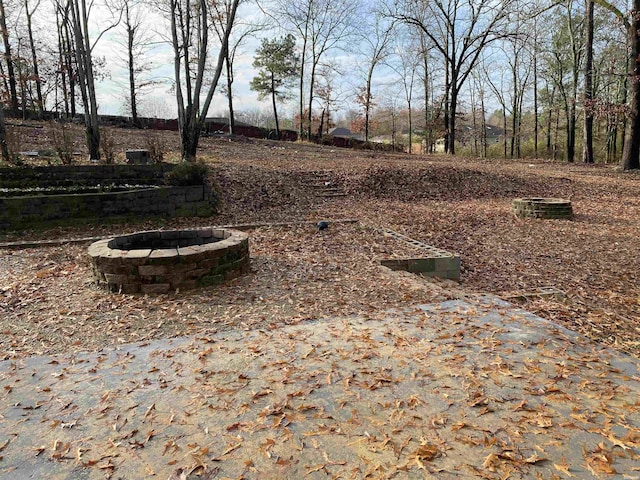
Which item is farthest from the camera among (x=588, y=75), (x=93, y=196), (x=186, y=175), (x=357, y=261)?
(x=588, y=75)

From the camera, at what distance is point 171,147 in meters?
15.7

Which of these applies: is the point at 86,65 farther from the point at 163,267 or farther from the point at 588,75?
the point at 588,75

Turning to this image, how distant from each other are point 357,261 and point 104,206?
5.73 meters

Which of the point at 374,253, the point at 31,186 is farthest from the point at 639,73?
the point at 31,186

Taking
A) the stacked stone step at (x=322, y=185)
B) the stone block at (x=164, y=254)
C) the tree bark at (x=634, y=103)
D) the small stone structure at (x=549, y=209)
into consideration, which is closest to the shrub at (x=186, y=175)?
the stacked stone step at (x=322, y=185)

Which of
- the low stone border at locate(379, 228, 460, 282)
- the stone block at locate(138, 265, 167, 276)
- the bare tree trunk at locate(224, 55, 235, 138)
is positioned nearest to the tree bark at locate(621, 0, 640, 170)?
the low stone border at locate(379, 228, 460, 282)

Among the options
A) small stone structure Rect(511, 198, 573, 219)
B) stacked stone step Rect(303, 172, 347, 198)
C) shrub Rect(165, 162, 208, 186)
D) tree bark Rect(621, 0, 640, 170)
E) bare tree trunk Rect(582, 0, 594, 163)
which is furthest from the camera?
bare tree trunk Rect(582, 0, 594, 163)

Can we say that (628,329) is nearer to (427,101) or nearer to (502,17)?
(502,17)

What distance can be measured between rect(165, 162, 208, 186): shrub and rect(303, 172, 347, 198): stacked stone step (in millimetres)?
3109

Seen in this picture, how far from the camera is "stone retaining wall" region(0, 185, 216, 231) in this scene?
800 cm

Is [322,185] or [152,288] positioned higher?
[322,185]

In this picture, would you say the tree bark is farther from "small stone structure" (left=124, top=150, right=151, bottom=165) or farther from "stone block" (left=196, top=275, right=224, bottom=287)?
"stone block" (left=196, top=275, right=224, bottom=287)

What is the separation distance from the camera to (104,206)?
861cm

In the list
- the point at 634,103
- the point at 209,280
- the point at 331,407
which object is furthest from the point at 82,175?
the point at 634,103
